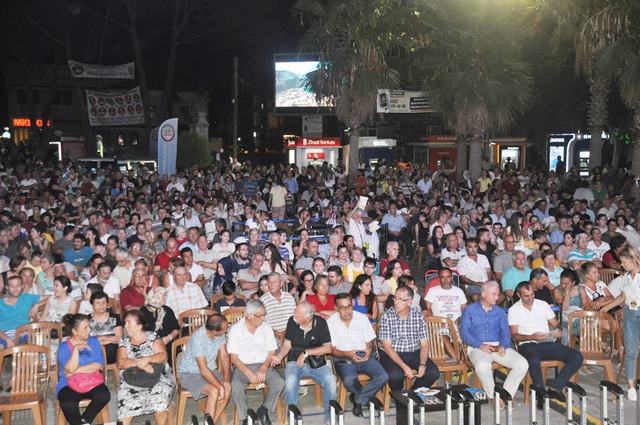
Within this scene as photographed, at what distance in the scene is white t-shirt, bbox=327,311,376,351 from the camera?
308 inches

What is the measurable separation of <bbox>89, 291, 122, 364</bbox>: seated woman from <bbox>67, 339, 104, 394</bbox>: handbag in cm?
84

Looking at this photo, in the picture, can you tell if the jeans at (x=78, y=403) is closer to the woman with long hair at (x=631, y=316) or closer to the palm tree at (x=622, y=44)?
the woman with long hair at (x=631, y=316)

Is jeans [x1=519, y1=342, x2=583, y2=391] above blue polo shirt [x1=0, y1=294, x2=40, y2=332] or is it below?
below

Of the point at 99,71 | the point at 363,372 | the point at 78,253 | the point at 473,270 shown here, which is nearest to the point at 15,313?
the point at 78,253

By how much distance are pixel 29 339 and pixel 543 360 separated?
5342mm

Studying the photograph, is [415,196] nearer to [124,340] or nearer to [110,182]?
[110,182]

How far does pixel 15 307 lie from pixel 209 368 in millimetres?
2567

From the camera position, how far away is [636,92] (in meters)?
17.1

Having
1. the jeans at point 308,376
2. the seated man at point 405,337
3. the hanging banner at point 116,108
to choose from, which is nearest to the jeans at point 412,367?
the seated man at point 405,337

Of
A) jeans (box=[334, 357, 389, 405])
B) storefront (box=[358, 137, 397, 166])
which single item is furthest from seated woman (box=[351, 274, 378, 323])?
storefront (box=[358, 137, 397, 166])

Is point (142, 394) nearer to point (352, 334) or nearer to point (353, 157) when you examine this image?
point (352, 334)

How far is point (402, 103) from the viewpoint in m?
32.6

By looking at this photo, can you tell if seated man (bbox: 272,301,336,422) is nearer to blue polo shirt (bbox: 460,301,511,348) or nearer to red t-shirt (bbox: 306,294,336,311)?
red t-shirt (bbox: 306,294,336,311)

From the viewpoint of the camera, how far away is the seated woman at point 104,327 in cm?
784
